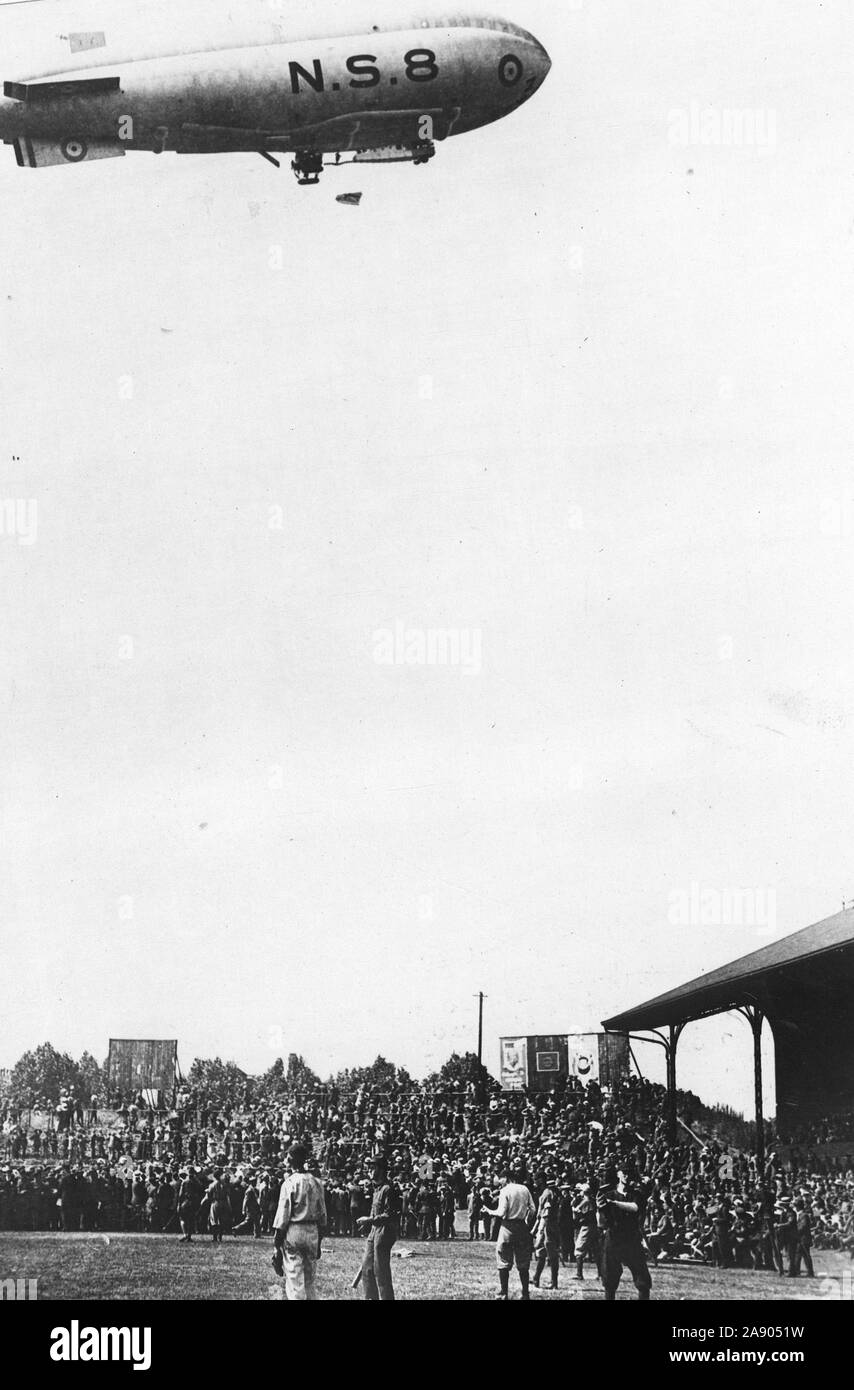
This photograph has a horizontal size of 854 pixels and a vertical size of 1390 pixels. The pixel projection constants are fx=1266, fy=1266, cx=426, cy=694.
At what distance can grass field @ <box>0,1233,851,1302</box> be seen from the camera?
1086 cm

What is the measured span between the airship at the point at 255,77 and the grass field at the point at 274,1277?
1102 centimetres

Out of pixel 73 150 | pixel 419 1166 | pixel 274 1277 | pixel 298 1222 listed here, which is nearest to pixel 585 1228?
pixel 274 1277

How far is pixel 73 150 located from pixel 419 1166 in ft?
37.8

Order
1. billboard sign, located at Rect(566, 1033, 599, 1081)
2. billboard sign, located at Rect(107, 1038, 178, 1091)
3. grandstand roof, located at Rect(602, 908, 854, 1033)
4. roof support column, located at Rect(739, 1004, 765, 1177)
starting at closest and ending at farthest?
grandstand roof, located at Rect(602, 908, 854, 1033), roof support column, located at Rect(739, 1004, 765, 1177), billboard sign, located at Rect(566, 1033, 599, 1081), billboard sign, located at Rect(107, 1038, 178, 1091)

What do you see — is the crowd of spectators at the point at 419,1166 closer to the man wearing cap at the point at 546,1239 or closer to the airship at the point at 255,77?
the man wearing cap at the point at 546,1239

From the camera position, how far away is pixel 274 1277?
37.1 feet

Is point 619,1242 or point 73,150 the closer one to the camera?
point 619,1242

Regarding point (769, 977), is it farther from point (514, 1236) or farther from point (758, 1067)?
point (514, 1236)

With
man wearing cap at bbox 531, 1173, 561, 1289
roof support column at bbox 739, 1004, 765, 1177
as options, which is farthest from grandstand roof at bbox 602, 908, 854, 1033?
man wearing cap at bbox 531, 1173, 561, 1289

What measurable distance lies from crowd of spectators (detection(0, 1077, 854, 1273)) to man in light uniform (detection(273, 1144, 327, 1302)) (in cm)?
299

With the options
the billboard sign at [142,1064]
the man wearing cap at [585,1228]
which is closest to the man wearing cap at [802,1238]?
the man wearing cap at [585,1228]

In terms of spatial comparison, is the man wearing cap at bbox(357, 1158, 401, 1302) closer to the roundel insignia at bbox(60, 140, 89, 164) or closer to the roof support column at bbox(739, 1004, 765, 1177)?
the roof support column at bbox(739, 1004, 765, 1177)

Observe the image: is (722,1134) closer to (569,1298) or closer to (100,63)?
(569,1298)
